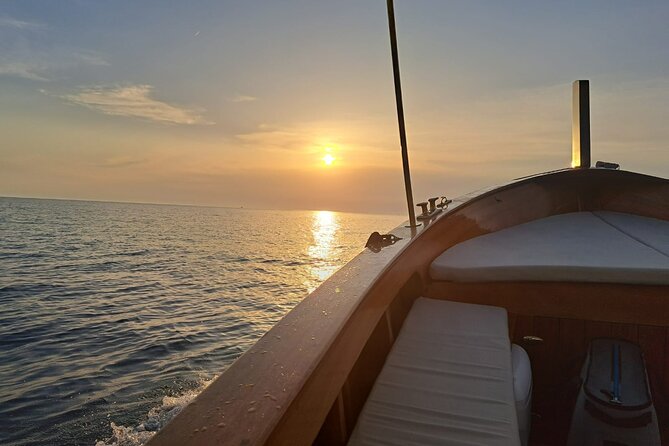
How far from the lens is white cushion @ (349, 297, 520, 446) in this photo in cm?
129

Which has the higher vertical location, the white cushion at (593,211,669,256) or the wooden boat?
the white cushion at (593,211,669,256)

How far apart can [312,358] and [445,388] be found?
1.85 ft

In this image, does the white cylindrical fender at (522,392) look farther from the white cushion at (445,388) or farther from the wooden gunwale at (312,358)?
the wooden gunwale at (312,358)

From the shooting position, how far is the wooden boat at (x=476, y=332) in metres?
1.14

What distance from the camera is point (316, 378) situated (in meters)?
1.18

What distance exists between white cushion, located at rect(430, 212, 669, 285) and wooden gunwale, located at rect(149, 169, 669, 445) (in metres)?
0.19

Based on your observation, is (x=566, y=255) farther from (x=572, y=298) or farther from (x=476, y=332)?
(x=476, y=332)

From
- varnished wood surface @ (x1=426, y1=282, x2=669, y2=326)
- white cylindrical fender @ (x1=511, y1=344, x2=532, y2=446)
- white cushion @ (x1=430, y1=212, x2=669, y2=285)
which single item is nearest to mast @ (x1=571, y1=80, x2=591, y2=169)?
white cushion @ (x1=430, y1=212, x2=669, y2=285)

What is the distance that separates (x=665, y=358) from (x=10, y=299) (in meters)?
15.9

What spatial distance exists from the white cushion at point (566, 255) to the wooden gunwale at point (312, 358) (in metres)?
0.19

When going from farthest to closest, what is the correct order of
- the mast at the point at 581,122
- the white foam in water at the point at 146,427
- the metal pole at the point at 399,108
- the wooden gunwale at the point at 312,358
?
the white foam in water at the point at 146,427, the mast at the point at 581,122, the metal pole at the point at 399,108, the wooden gunwale at the point at 312,358

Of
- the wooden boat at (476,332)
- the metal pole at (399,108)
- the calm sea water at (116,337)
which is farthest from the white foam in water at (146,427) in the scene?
the wooden boat at (476,332)

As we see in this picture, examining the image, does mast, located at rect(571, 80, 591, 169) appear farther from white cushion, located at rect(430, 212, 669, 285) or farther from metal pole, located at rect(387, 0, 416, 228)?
metal pole, located at rect(387, 0, 416, 228)

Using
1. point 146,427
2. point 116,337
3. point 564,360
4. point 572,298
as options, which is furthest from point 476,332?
point 116,337
